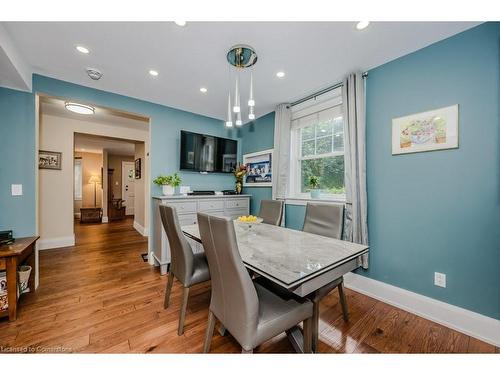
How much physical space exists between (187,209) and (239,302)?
82.3 inches

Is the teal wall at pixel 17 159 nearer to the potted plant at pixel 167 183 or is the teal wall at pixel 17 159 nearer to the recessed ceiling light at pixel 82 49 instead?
the recessed ceiling light at pixel 82 49

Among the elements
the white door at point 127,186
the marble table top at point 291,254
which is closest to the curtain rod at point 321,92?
the marble table top at point 291,254

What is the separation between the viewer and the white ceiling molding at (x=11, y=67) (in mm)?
1571

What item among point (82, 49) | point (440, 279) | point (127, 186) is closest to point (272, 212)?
point (440, 279)

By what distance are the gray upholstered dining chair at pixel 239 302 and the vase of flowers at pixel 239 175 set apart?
263cm

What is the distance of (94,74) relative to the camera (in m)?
2.25

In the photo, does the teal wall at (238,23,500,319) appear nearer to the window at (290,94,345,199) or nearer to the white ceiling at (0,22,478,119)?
the white ceiling at (0,22,478,119)

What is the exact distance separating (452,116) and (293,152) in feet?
6.07

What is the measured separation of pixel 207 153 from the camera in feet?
11.4

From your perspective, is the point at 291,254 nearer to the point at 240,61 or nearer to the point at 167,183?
the point at 240,61

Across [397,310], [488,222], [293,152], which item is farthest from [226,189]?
[488,222]

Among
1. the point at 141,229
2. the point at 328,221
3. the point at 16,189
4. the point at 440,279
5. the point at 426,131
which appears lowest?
the point at 141,229

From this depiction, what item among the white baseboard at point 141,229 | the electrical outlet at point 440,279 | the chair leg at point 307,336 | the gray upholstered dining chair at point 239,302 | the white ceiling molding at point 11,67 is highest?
the white ceiling molding at point 11,67
